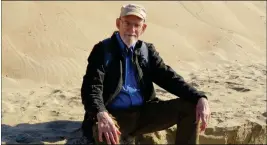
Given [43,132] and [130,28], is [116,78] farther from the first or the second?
[43,132]

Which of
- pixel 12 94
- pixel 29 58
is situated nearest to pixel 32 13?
pixel 29 58

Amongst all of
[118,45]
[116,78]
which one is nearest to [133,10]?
[118,45]

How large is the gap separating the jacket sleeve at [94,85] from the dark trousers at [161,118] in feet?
1.05

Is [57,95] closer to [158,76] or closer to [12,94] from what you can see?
[12,94]

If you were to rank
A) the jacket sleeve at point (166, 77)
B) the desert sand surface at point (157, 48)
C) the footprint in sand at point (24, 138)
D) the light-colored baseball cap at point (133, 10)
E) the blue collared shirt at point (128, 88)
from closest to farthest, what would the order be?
the light-colored baseball cap at point (133, 10)
the blue collared shirt at point (128, 88)
the jacket sleeve at point (166, 77)
the footprint in sand at point (24, 138)
the desert sand surface at point (157, 48)

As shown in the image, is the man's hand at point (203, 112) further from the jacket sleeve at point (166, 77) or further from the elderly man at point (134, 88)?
the jacket sleeve at point (166, 77)

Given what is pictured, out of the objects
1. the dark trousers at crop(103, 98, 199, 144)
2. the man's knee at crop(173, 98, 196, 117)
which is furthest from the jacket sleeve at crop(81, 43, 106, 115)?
the man's knee at crop(173, 98, 196, 117)

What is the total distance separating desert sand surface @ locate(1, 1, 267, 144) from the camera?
489 centimetres

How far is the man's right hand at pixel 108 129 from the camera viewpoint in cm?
333

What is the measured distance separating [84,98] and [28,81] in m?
2.99

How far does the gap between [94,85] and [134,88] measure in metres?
0.43

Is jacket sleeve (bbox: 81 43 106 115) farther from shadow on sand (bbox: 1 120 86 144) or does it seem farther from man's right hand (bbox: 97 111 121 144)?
shadow on sand (bbox: 1 120 86 144)

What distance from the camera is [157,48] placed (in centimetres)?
815

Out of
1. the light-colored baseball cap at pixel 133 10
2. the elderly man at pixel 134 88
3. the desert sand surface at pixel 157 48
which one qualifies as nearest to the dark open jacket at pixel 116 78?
the elderly man at pixel 134 88
